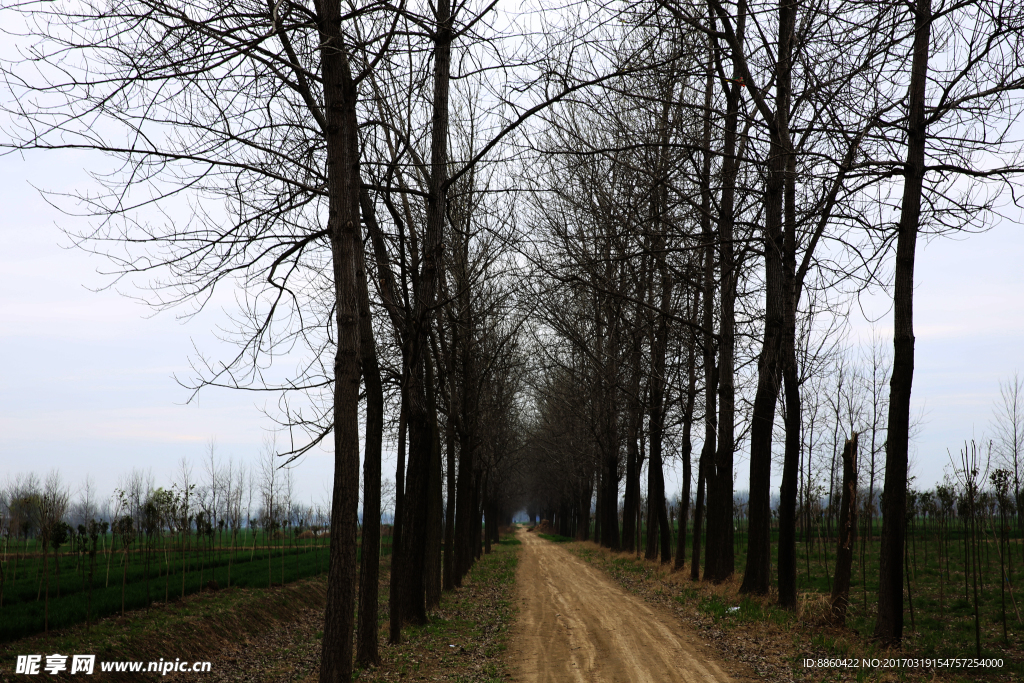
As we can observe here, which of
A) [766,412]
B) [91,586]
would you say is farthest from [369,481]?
[91,586]

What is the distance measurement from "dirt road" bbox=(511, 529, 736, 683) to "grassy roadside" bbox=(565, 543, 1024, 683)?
1.89ft

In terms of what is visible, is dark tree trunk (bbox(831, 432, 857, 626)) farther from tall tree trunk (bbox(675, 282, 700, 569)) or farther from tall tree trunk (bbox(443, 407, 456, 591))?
tall tree trunk (bbox(443, 407, 456, 591))

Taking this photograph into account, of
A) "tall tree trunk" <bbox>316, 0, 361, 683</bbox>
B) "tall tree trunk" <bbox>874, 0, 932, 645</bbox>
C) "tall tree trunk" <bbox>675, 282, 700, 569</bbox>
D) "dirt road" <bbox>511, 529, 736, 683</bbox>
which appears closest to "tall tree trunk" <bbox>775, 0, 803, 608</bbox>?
"dirt road" <bbox>511, 529, 736, 683</bbox>

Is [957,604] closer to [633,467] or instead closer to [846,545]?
[846,545]

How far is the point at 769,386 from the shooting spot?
12.9 metres

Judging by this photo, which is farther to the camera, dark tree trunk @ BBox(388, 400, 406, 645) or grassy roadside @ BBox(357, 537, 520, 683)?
dark tree trunk @ BBox(388, 400, 406, 645)

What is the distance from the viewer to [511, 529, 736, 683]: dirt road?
835 centimetres

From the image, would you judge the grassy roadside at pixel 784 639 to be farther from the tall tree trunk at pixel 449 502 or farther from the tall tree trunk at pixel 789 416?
the tall tree trunk at pixel 449 502

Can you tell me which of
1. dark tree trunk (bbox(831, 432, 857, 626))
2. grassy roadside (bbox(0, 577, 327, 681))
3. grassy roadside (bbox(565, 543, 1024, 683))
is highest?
dark tree trunk (bbox(831, 432, 857, 626))

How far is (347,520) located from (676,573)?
16342 mm

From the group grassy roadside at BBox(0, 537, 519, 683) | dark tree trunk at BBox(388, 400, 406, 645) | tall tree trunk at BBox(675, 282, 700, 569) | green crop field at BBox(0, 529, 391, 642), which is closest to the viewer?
grassy roadside at BBox(0, 537, 519, 683)

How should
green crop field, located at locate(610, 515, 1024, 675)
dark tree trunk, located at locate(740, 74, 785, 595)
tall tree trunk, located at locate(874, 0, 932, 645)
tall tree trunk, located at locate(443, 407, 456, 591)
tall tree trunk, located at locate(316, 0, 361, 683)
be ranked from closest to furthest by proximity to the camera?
tall tree trunk, located at locate(316, 0, 361, 683), tall tree trunk, located at locate(874, 0, 932, 645), green crop field, located at locate(610, 515, 1024, 675), dark tree trunk, located at locate(740, 74, 785, 595), tall tree trunk, located at locate(443, 407, 456, 591)

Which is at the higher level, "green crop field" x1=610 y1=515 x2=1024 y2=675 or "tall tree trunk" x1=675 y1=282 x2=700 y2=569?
"tall tree trunk" x1=675 y1=282 x2=700 y2=569

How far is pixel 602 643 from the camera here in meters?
10.4
